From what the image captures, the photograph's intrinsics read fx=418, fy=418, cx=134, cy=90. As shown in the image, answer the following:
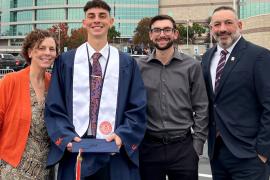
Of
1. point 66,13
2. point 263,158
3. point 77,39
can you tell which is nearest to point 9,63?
point 77,39

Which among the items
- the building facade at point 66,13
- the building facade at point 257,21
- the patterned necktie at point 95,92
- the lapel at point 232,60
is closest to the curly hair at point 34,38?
the patterned necktie at point 95,92

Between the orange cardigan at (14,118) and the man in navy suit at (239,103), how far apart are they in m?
1.93

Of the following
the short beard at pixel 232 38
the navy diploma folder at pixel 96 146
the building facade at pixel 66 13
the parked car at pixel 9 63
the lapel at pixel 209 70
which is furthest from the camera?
the building facade at pixel 66 13

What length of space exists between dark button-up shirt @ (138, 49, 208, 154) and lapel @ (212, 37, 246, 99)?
233mm

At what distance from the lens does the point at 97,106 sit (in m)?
3.95

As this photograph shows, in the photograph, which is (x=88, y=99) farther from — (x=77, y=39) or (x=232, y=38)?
(x=77, y=39)

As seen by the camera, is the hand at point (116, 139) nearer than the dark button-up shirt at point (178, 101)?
Yes

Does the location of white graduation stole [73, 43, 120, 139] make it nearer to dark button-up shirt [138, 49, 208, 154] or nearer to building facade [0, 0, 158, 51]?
dark button-up shirt [138, 49, 208, 154]

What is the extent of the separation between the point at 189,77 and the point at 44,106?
5.06ft

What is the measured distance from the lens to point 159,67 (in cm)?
452

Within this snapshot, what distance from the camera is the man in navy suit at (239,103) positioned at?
4.12 metres

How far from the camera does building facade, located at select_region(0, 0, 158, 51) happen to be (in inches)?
3477

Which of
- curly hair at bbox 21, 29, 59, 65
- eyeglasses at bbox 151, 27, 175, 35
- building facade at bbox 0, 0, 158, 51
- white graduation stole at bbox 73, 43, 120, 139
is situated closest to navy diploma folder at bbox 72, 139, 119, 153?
white graduation stole at bbox 73, 43, 120, 139

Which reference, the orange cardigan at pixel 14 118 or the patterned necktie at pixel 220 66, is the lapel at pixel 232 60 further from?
the orange cardigan at pixel 14 118
